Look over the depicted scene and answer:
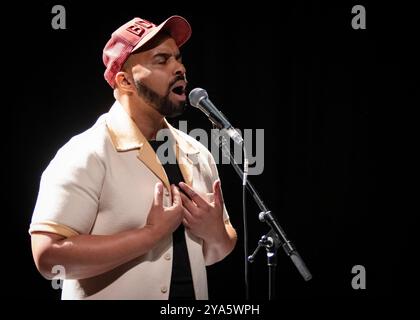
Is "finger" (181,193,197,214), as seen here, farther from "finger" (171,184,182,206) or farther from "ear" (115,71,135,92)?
"ear" (115,71,135,92)

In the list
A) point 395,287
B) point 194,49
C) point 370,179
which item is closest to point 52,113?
point 194,49

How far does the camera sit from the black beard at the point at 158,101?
1.58 metres

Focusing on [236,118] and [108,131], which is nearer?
[108,131]

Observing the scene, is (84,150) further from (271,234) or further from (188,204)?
(271,234)

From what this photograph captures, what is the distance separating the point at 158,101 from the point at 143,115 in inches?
2.9

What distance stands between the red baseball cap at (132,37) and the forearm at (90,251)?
0.53 metres

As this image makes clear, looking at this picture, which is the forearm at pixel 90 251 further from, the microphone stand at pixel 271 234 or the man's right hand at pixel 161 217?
the microphone stand at pixel 271 234

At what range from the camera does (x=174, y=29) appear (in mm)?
1654

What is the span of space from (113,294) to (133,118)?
525 millimetres

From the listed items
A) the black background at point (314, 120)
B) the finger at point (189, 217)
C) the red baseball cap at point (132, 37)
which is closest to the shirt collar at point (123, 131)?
the red baseball cap at point (132, 37)

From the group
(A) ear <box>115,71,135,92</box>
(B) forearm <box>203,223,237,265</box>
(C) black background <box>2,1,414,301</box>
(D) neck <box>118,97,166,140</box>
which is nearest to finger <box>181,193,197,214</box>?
(B) forearm <box>203,223,237,265</box>

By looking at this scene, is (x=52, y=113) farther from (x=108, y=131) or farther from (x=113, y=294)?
(x=113, y=294)

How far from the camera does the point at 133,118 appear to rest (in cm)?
163

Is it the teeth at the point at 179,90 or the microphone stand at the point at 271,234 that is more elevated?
the teeth at the point at 179,90
